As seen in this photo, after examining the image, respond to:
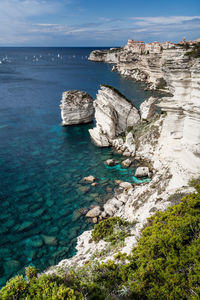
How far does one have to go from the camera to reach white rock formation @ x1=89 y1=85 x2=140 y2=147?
34344 mm

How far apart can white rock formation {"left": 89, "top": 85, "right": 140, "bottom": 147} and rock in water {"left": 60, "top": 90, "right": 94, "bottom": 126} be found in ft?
22.4

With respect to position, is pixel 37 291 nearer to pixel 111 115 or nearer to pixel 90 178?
pixel 90 178

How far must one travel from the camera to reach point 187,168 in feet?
61.9

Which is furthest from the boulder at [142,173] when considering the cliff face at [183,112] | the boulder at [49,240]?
the boulder at [49,240]


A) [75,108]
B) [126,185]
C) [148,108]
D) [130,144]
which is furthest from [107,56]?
[126,185]

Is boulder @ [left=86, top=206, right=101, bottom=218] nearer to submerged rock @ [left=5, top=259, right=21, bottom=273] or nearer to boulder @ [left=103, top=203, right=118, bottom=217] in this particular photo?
boulder @ [left=103, top=203, right=118, bottom=217]

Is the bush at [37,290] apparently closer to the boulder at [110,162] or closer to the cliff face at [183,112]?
the cliff face at [183,112]

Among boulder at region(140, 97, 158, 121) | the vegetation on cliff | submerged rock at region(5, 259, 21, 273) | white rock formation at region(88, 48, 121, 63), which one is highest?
white rock formation at region(88, 48, 121, 63)

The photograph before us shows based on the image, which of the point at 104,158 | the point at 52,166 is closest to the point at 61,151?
the point at 52,166

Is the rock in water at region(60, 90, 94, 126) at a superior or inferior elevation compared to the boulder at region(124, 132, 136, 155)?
superior

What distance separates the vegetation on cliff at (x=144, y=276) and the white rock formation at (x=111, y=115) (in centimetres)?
2435

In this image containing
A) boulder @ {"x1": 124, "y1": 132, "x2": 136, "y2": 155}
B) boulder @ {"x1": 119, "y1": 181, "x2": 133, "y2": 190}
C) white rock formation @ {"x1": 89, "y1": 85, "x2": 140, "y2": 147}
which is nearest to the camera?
boulder @ {"x1": 119, "y1": 181, "x2": 133, "y2": 190}

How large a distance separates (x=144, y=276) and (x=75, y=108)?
120 feet

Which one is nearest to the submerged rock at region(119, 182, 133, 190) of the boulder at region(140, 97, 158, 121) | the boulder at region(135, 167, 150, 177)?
the boulder at region(135, 167, 150, 177)
